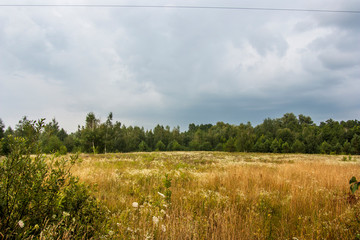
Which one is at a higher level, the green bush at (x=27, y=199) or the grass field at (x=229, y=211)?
the green bush at (x=27, y=199)

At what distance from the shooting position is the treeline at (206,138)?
9.47 m

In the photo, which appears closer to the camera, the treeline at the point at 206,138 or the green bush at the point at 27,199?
the green bush at the point at 27,199

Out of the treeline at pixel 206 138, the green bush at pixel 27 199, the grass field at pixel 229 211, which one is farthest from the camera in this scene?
the treeline at pixel 206 138

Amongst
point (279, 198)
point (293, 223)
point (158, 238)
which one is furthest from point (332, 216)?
point (158, 238)

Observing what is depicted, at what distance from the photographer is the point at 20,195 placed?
244cm

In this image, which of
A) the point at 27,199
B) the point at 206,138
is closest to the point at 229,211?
the point at 27,199

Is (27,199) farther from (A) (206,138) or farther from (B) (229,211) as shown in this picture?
(A) (206,138)

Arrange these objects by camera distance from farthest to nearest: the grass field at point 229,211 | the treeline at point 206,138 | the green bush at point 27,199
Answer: the treeline at point 206,138 → the grass field at point 229,211 → the green bush at point 27,199

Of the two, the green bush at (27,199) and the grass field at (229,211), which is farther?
the grass field at (229,211)

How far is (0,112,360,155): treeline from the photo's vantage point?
A: 9.47 metres

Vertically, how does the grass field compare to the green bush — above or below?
below

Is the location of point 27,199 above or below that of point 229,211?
above

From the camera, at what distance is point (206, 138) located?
364 feet

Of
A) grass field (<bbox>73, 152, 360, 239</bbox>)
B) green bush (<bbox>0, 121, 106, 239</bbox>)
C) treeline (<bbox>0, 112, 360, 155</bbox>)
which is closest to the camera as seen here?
green bush (<bbox>0, 121, 106, 239</bbox>)
